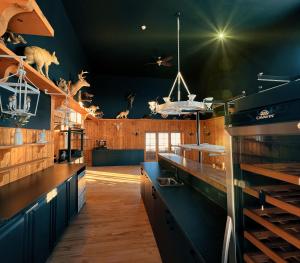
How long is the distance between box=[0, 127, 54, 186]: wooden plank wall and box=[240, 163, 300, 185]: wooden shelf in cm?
239

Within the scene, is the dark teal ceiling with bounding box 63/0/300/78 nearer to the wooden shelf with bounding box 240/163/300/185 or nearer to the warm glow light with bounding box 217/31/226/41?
the warm glow light with bounding box 217/31/226/41

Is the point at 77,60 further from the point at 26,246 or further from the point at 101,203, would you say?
the point at 26,246

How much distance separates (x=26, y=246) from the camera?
1.59 meters

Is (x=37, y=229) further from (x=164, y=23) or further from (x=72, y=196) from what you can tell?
(x=164, y=23)

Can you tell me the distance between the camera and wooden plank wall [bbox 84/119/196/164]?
9664 mm

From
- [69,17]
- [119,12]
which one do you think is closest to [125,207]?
[119,12]

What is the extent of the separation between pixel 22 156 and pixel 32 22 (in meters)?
1.72

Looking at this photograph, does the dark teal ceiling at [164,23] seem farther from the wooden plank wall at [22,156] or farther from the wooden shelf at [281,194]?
the wooden shelf at [281,194]

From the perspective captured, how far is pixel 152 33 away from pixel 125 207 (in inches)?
194

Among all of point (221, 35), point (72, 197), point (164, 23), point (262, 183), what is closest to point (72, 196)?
point (72, 197)

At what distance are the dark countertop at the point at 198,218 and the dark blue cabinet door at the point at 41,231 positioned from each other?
1247 millimetres

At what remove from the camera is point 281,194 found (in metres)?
0.86

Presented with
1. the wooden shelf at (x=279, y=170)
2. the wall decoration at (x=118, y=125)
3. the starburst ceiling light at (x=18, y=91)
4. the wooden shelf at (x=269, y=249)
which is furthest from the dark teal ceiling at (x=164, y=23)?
the wooden shelf at (x=269, y=249)

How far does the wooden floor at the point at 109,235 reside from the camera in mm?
2266
